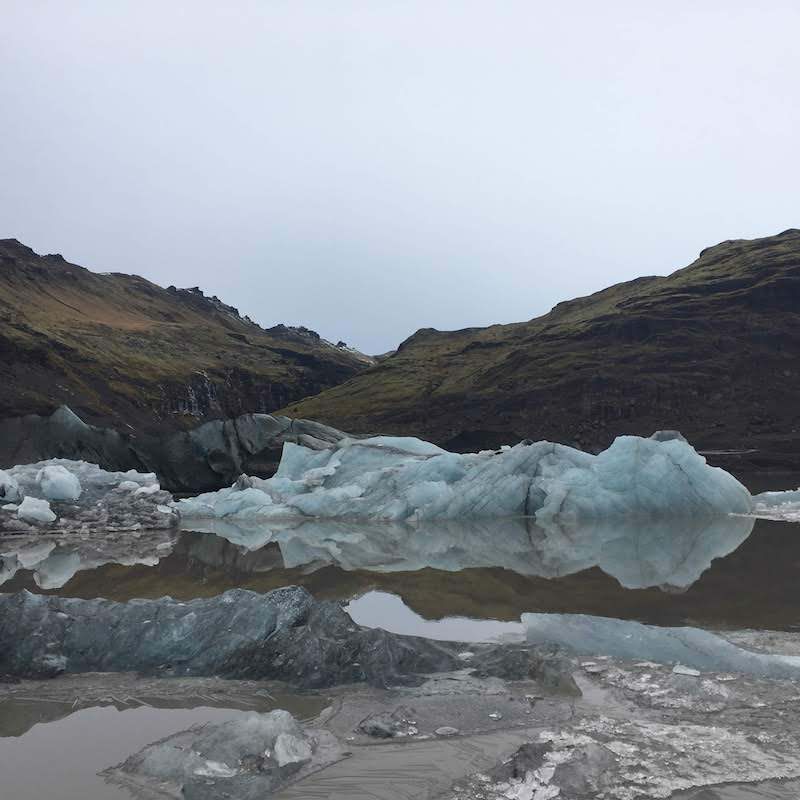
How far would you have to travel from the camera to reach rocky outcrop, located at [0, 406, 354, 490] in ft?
122

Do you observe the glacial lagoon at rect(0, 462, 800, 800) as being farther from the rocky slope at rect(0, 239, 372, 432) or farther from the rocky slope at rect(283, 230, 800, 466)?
the rocky slope at rect(283, 230, 800, 466)

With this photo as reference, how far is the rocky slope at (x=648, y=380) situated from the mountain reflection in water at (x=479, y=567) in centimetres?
3180

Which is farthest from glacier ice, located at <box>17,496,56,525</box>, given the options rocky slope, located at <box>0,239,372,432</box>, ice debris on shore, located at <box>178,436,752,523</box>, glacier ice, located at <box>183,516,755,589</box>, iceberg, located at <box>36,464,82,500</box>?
rocky slope, located at <box>0,239,372,432</box>

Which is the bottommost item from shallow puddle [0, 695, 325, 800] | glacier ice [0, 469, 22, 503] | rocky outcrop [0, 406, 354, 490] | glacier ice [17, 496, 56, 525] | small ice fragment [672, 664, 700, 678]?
small ice fragment [672, 664, 700, 678]

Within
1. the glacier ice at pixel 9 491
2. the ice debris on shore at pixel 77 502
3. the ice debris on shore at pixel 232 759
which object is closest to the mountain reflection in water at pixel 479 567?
the ice debris on shore at pixel 77 502

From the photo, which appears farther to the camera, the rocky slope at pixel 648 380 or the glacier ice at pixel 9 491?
the rocky slope at pixel 648 380

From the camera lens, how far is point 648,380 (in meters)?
58.7

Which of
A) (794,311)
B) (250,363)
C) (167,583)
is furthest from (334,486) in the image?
(250,363)

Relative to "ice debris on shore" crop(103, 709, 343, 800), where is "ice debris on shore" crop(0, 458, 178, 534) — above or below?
above

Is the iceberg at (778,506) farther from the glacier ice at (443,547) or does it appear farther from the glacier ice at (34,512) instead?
the glacier ice at (34,512)

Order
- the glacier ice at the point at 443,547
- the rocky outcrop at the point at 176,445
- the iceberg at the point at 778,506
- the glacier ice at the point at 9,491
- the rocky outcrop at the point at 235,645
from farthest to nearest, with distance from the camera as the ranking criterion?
the rocky outcrop at the point at 176,445 < the glacier ice at the point at 9,491 < the iceberg at the point at 778,506 < the glacier ice at the point at 443,547 < the rocky outcrop at the point at 235,645

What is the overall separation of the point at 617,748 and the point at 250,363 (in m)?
97.9

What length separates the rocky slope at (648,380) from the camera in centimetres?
5522

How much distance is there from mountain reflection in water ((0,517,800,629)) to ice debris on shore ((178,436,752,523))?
1.21 m
